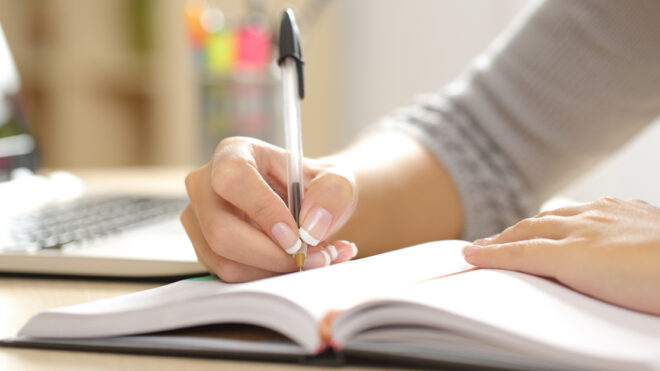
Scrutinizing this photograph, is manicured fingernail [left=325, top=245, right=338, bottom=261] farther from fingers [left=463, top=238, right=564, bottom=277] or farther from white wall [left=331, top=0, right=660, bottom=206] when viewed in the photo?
white wall [left=331, top=0, right=660, bottom=206]

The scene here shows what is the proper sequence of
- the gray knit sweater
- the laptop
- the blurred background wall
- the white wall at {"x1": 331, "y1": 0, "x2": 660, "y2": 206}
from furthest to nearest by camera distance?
1. the blurred background wall
2. the white wall at {"x1": 331, "y1": 0, "x2": 660, "y2": 206}
3. the gray knit sweater
4. the laptop

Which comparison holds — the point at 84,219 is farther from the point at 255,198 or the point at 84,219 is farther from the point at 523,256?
the point at 523,256

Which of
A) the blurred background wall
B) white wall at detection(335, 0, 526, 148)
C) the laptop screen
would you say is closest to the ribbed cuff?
the laptop screen

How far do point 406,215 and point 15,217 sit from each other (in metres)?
0.46

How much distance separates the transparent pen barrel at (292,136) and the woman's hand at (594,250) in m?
0.12

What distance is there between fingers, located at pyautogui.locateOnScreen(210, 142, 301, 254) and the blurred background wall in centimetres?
181

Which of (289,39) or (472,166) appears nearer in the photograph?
(289,39)

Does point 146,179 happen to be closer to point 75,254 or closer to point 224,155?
point 75,254

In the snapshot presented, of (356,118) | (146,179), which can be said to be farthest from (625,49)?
(356,118)

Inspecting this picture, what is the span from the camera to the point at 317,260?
0.46 metres

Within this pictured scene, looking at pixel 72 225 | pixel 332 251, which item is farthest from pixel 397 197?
pixel 72 225

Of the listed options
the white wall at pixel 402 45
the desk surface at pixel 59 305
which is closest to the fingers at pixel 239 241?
the desk surface at pixel 59 305

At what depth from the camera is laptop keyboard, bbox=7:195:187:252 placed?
0.62 m

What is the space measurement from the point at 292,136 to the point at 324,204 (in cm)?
7
